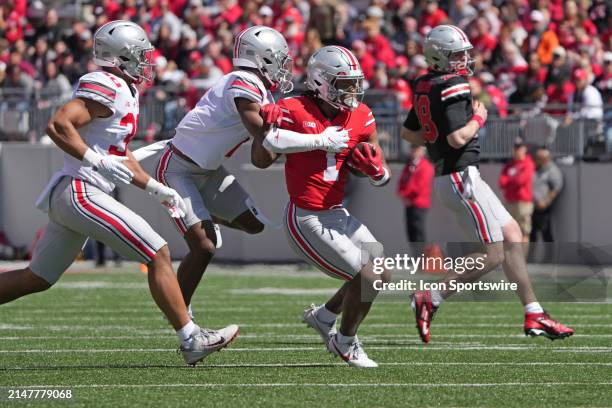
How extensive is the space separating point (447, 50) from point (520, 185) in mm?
7249

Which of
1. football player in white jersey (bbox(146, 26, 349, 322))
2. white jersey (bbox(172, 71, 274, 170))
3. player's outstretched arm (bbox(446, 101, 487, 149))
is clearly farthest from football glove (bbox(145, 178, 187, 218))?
player's outstretched arm (bbox(446, 101, 487, 149))

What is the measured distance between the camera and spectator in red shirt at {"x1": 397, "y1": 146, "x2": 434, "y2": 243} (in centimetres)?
1656

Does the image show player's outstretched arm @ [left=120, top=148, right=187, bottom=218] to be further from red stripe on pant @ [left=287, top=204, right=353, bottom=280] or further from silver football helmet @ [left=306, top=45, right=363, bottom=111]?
silver football helmet @ [left=306, top=45, right=363, bottom=111]

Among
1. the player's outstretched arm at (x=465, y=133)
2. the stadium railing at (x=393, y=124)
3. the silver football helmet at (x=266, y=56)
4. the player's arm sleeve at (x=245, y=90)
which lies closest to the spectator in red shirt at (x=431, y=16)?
the stadium railing at (x=393, y=124)

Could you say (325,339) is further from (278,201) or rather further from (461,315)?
(278,201)

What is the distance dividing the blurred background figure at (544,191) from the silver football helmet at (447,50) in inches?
284

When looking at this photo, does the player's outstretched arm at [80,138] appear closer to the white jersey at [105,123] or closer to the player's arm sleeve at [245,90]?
the white jersey at [105,123]

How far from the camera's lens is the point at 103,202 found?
722 cm

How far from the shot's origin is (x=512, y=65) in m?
17.5

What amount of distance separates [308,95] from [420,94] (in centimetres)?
150

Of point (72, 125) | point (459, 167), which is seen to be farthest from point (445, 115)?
point (72, 125)

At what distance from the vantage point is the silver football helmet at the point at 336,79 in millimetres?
7531

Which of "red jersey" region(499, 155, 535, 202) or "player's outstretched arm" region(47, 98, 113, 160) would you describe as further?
"red jersey" region(499, 155, 535, 202)

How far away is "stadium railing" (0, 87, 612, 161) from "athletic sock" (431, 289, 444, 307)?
7.64 meters
